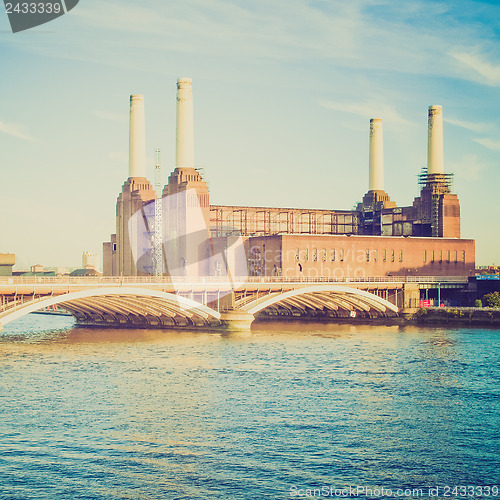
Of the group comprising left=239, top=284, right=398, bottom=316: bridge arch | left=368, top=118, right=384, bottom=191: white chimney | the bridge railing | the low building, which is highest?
left=368, top=118, right=384, bottom=191: white chimney

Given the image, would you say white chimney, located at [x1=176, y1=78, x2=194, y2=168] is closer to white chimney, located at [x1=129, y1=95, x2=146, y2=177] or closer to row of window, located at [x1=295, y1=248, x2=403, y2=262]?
white chimney, located at [x1=129, y1=95, x2=146, y2=177]

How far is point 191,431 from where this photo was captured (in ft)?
117

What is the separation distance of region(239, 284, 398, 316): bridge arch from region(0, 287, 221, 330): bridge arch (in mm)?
5528

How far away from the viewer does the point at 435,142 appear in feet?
364

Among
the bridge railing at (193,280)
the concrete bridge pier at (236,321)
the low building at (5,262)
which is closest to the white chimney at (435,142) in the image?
the bridge railing at (193,280)

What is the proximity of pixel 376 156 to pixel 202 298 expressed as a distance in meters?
50.0

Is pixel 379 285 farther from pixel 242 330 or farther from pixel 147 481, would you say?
pixel 147 481

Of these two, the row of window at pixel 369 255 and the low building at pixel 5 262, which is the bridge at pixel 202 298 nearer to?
the row of window at pixel 369 255

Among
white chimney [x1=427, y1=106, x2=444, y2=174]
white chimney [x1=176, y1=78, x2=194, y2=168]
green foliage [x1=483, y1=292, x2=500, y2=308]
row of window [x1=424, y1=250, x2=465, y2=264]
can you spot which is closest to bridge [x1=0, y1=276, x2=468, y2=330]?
row of window [x1=424, y1=250, x2=465, y2=264]

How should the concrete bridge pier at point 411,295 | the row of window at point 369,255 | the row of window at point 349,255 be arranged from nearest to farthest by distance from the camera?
the concrete bridge pier at point 411,295, the row of window at point 349,255, the row of window at point 369,255

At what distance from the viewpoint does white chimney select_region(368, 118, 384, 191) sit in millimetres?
119062

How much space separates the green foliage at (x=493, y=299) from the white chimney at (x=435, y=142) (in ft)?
88.4

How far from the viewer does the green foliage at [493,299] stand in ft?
289

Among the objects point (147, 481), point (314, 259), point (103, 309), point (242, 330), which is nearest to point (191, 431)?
point (147, 481)
